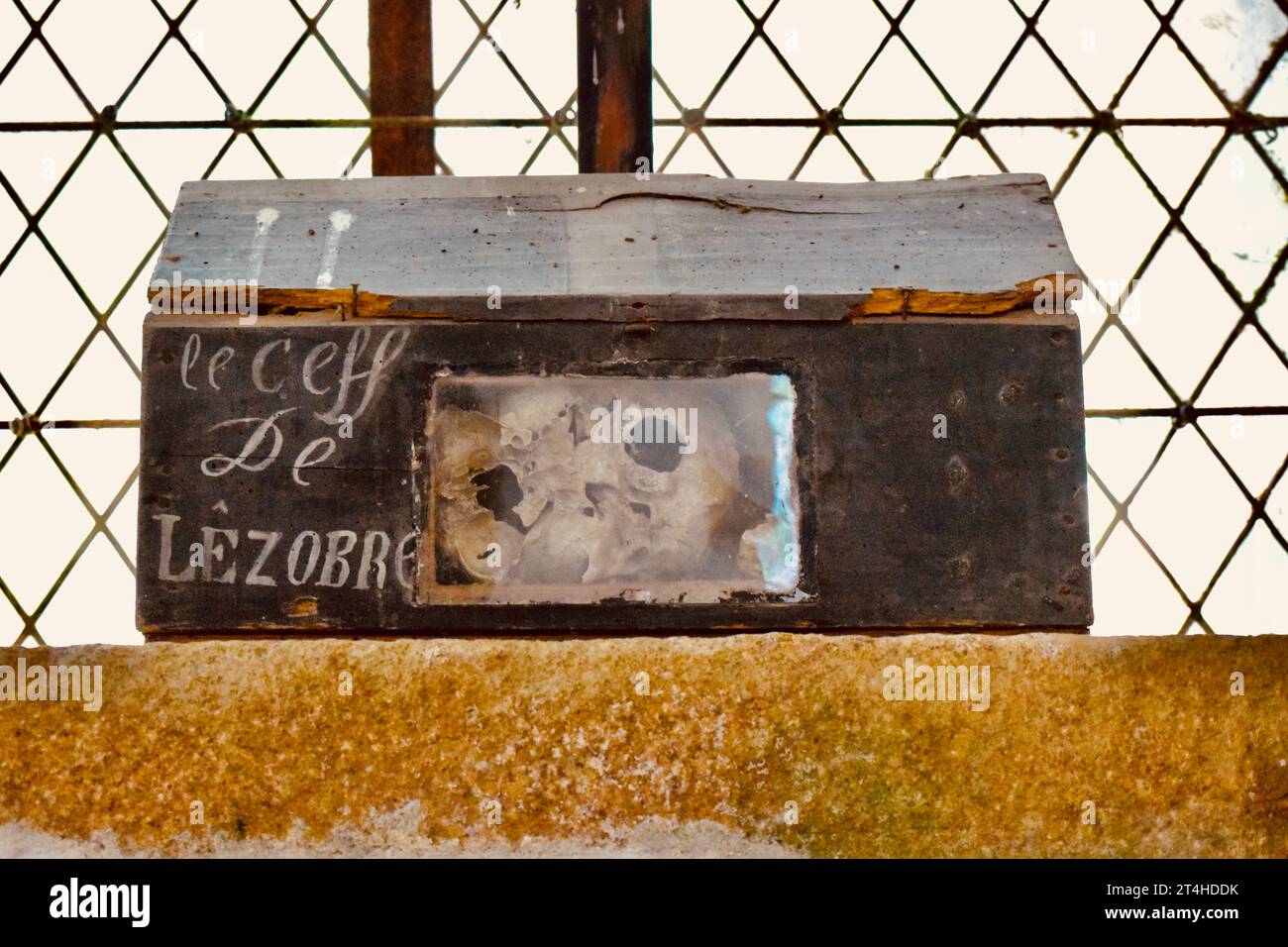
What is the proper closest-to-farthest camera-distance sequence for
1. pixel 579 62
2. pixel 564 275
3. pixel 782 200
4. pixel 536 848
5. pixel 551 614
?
pixel 536 848, pixel 551 614, pixel 564 275, pixel 782 200, pixel 579 62

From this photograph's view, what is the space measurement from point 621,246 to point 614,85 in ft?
2.64

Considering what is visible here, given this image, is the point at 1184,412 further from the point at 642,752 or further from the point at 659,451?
the point at 642,752

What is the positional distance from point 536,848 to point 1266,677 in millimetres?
1155

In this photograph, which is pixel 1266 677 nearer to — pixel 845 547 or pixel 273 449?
pixel 845 547

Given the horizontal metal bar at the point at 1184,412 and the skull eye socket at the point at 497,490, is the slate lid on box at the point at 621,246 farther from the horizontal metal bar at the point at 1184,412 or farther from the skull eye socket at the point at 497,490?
the horizontal metal bar at the point at 1184,412

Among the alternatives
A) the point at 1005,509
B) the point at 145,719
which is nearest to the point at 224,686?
the point at 145,719

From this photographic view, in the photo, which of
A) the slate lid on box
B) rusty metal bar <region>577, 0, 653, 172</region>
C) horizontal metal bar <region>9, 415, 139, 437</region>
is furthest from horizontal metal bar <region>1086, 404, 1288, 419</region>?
horizontal metal bar <region>9, 415, 139, 437</region>

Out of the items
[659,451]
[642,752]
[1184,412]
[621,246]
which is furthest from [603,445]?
[1184,412]

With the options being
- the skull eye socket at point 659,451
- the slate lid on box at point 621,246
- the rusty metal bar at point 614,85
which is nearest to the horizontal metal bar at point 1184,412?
the slate lid on box at point 621,246

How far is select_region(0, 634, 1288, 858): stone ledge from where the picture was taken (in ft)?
7.41

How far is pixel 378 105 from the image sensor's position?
391 centimetres

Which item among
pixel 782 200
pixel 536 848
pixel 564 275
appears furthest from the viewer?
pixel 782 200

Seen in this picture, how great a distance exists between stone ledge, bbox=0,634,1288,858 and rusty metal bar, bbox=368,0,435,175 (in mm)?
1877

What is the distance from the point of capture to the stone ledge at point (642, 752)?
2260mm
